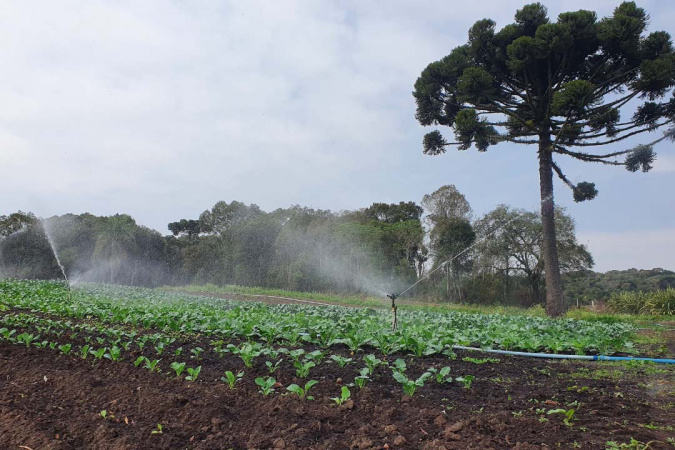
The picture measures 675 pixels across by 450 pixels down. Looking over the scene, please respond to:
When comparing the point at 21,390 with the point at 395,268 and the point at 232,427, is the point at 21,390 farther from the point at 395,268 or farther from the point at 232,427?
the point at 395,268

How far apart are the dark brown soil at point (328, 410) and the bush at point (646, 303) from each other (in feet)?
46.9

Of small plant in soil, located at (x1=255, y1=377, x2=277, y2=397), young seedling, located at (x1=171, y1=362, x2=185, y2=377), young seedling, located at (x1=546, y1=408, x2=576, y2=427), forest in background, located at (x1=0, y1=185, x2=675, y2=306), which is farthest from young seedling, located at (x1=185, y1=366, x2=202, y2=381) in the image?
forest in background, located at (x1=0, y1=185, x2=675, y2=306)

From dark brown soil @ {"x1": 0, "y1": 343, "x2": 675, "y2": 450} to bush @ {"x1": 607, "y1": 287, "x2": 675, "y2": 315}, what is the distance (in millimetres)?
14304

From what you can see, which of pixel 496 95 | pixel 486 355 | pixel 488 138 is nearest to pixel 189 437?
pixel 486 355

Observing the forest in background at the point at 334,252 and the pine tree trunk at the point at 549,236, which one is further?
the forest in background at the point at 334,252

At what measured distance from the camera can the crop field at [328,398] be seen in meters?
2.85

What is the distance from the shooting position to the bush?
16516mm

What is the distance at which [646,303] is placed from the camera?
17.0 metres

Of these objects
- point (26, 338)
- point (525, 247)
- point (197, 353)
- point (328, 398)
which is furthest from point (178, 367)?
point (525, 247)

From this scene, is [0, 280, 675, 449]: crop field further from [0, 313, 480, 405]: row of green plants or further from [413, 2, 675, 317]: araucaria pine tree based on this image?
[413, 2, 675, 317]: araucaria pine tree

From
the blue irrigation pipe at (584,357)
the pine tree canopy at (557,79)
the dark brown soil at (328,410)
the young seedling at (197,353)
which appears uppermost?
the pine tree canopy at (557,79)

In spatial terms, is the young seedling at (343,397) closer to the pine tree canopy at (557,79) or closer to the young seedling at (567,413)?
the young seedling at (567,413)

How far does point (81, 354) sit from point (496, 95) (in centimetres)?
1678

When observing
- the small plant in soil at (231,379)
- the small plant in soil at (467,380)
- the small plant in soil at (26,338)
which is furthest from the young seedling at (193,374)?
the small plant in soil at (26,338)
